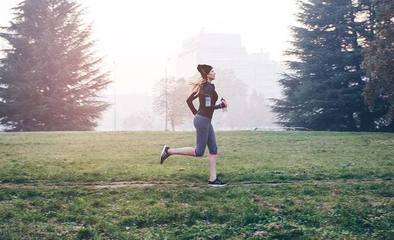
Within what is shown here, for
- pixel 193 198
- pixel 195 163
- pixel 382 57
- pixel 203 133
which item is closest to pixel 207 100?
pixel 203 133

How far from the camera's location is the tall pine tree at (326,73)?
104 feet

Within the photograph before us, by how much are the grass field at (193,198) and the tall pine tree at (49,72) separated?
26244 mm

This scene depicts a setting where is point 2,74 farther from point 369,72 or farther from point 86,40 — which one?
point 369,72

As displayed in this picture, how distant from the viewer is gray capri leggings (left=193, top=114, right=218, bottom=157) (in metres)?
8.10

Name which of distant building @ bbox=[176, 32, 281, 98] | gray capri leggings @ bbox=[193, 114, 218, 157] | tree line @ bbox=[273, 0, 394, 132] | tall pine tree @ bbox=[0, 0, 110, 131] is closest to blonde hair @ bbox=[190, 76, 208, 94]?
gray capri leggings @ bbox=[193, 114, 218, 157]

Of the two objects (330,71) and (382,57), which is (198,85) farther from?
(330,71)

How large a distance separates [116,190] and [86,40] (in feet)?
116

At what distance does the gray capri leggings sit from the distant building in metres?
146

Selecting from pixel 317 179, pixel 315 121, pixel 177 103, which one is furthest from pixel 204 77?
pixel 177 103

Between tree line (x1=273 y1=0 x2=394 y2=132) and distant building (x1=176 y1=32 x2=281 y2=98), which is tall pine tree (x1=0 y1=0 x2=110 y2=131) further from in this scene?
distant building (x1=176 y1=32 x2=281 y2=98)

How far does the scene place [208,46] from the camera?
159000 mm

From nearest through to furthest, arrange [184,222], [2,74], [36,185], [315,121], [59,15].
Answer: [184,222], [36,185], [315,121], [2,74], [59,15]

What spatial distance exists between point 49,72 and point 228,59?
125616 mm

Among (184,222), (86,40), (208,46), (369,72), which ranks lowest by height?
(184,222)
